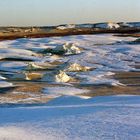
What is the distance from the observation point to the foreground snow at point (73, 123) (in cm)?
471

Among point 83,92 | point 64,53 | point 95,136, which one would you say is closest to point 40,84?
point 83,92

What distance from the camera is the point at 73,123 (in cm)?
518

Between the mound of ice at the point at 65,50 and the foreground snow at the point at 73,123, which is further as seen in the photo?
the mound of ice at the point at 65,50

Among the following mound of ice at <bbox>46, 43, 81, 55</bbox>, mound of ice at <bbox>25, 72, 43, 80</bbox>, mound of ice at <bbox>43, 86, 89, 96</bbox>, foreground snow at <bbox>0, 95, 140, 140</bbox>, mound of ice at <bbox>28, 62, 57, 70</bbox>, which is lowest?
mound of ice at <bbox>46, 43, 81, 55</bbox>

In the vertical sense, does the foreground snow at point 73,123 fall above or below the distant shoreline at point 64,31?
above

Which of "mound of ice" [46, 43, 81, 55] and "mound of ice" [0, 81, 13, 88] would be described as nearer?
"mound of ice" [0, 81, 13, 88]

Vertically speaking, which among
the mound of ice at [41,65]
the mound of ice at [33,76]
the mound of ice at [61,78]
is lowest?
the mound of ice at [41,65]

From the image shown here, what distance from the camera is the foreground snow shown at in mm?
4707

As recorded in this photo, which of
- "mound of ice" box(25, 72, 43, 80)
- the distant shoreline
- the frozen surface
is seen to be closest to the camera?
the frozen surface

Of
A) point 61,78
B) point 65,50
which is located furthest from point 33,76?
point 65,50

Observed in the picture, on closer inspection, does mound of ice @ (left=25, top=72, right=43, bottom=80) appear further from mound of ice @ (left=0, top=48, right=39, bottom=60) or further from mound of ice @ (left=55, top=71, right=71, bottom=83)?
mound of ice @ (left=0, top=48, right=39, bottom=60)

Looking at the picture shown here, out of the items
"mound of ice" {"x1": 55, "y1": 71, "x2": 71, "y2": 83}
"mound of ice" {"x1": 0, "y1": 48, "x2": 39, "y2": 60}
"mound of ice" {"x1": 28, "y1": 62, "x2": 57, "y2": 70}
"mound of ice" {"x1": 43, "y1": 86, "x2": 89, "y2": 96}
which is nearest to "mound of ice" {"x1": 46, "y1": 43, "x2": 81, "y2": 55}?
"mound of ice" {"x1": 0, "y1": 48, "x2": 39, "y2": 60}

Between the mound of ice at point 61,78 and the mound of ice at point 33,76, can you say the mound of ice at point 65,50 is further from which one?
the mound of ice at point 61,78

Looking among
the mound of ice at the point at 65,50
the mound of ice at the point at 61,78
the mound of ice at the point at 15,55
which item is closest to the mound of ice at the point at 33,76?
the mound of ice at the point at 61,78
